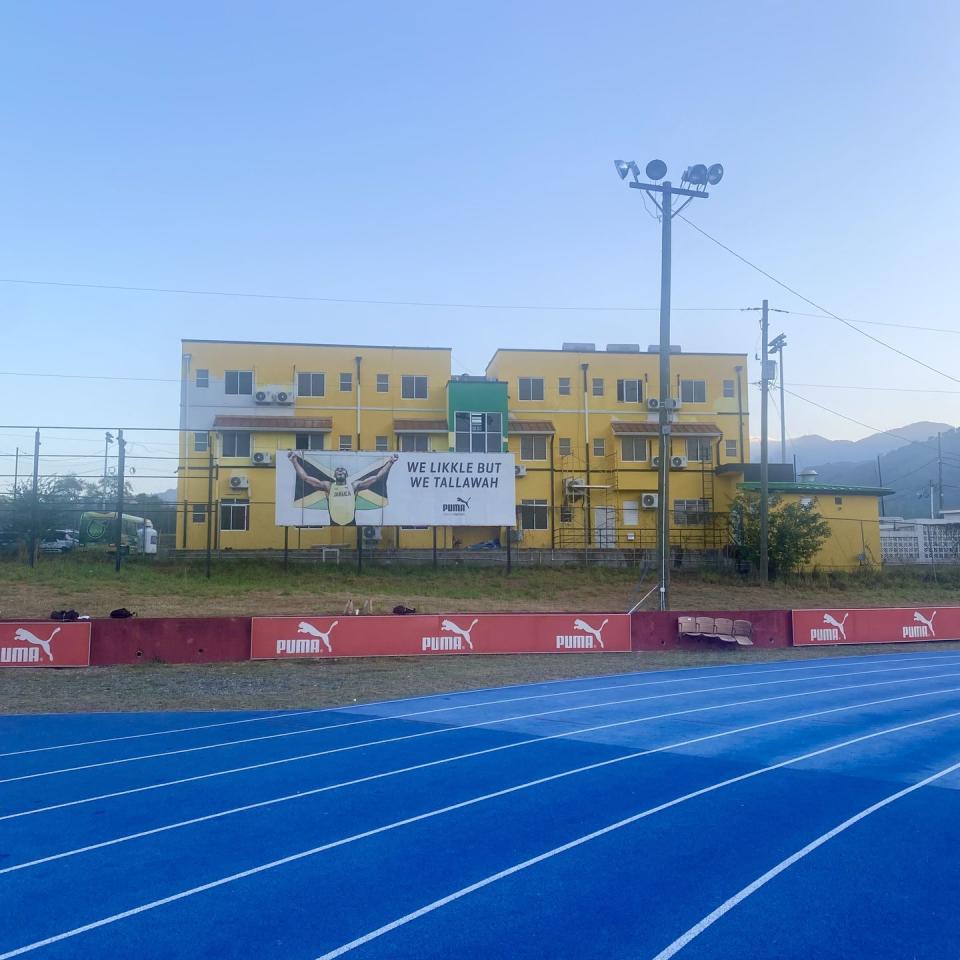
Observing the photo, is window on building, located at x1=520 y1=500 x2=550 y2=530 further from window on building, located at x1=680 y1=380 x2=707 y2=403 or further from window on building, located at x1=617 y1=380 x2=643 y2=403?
window on building, located at x1=680 y1=380 x2=707 y2=403

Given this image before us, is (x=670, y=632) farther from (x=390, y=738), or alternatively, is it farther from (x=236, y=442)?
(x=236, y=442)

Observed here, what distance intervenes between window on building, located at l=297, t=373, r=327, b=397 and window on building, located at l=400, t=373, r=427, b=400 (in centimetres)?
397

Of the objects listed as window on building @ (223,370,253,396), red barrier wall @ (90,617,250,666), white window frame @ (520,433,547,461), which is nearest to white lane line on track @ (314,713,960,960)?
red barrier wall @ (90,617,250,666)

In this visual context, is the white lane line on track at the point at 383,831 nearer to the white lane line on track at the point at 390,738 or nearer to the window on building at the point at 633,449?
the white lane line on track at the point at 390,738

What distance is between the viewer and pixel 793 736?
13.0 m

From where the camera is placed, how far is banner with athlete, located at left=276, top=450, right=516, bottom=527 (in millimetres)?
33094

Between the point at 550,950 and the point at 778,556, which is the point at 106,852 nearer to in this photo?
the point at 550,950

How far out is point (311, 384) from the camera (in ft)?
141

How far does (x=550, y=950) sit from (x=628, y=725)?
337 inches

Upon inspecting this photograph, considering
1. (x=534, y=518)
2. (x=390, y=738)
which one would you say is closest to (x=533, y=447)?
(x=534, y=518)

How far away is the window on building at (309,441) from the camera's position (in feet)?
137

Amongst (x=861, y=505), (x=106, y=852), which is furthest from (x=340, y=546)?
(x=106, y=852)

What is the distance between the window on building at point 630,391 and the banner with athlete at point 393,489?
13.9 metres

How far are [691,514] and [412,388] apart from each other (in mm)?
15661
